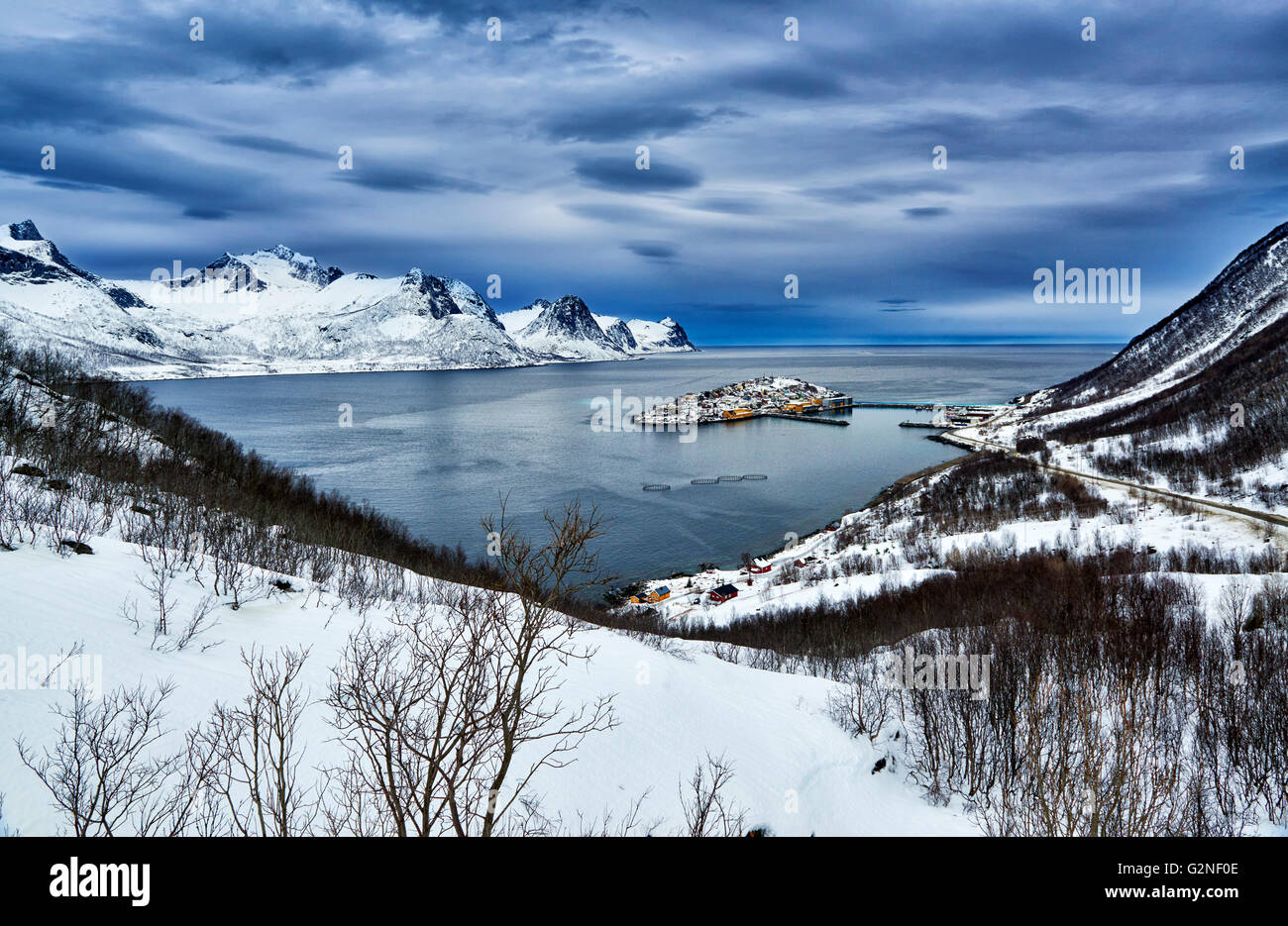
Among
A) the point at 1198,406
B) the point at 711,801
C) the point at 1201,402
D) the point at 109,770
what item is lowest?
the point at 711,801

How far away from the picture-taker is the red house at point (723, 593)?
36.7 metres

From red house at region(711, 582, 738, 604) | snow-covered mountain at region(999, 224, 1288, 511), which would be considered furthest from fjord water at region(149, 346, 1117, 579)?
snow-covered mountain at region(999, 224, 1288, 511)

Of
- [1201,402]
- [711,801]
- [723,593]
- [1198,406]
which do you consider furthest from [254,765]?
[1201,402]

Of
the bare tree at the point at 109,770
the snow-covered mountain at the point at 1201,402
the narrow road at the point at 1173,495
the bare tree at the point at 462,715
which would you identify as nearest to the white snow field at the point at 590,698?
the bare tree at the point at 109,770

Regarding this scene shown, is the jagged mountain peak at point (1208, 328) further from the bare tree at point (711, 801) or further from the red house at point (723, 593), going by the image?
the bare tree at point (711, 801)

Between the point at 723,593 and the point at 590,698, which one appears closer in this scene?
the point at 590,698

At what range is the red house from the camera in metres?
36.7

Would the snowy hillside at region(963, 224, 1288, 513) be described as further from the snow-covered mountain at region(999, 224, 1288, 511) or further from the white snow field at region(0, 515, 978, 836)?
the white snow field at region(0, 515, 978, 836)

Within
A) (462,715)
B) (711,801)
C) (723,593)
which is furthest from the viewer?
(723,593)

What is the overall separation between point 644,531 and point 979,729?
33.8 metres

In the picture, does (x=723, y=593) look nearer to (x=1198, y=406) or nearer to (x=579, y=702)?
(x=579, y=702)

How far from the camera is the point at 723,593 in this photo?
37188mm
